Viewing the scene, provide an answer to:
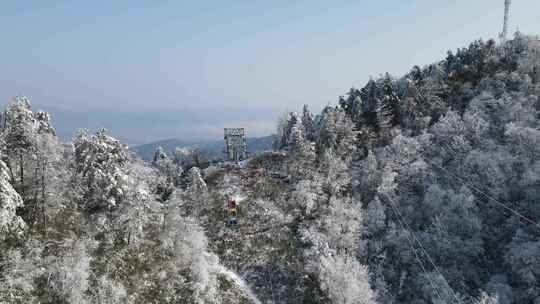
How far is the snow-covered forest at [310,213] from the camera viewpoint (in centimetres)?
5444

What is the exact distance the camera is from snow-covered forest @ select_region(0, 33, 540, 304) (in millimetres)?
54438

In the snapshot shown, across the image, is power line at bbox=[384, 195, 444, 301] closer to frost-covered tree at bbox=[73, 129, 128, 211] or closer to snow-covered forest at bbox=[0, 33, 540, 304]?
snow-covered forest at bbox=[0, 33, 540, 304]

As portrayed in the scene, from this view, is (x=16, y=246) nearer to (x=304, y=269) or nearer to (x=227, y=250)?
(x=227, y=250)

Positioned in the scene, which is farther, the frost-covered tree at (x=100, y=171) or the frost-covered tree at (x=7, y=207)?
the frost-covered tree at (x=100, y=171)

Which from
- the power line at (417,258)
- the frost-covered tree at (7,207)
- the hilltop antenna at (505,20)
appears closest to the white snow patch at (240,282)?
the power line at (417,258)

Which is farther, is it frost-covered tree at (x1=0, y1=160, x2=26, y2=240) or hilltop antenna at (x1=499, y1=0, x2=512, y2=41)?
hilltop antenna at (x1=499, y1=0, x2=512, y2=41)

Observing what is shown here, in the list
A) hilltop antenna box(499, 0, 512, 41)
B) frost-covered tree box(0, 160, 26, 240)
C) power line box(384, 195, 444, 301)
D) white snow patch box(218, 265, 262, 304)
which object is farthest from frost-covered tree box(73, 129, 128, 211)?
hilltop antenna box(499, 0, 512, 41)

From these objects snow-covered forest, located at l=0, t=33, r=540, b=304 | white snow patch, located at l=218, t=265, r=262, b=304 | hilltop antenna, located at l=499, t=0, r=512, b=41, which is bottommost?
white snow patch, located at l=218, t=265, r=262, b=304

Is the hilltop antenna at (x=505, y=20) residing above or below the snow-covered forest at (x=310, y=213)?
above

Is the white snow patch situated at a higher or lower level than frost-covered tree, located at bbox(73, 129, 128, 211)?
lower

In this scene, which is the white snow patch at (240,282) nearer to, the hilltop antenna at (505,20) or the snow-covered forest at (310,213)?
the snow-covered forest at (310,213)

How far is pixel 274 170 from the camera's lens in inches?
4124

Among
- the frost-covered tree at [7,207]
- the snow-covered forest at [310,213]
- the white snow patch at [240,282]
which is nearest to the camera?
the frost-covered tree at [7,207]

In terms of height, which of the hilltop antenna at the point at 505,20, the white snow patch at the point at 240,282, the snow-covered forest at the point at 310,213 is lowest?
the white snow patch at the point at 240,282
